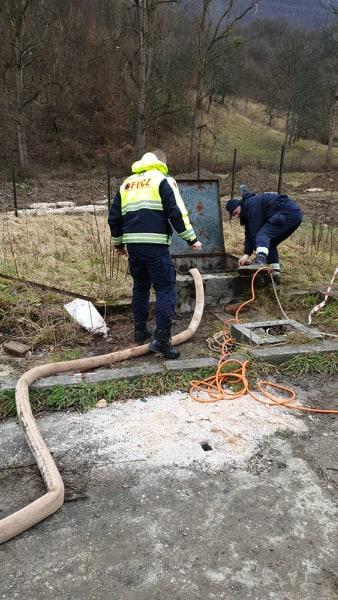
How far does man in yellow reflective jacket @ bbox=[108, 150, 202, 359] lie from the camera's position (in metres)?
4.11

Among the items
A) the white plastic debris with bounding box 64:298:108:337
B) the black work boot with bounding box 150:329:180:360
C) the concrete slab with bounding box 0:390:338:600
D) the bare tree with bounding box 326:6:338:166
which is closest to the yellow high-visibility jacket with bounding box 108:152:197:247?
the black work boot with bounding box 150:329:180:360

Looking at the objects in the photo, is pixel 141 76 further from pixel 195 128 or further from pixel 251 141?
pixel 251 141

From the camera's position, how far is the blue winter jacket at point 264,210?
18.7 ft

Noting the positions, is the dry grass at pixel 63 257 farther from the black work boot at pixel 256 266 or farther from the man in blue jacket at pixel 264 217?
the man in blue jacket at pixel 264 217

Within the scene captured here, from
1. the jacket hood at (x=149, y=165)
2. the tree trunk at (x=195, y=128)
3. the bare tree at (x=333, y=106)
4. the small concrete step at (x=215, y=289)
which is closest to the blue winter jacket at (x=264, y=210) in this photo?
the small concrete step at (x=215, y=289)

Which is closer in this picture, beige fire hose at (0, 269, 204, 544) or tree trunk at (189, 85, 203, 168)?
beige fire hose at (0, 269, 204, 544)

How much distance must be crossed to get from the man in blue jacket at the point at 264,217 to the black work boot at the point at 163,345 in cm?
170

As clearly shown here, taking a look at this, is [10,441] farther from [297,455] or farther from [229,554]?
[297,455]

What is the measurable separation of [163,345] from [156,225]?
1037mm

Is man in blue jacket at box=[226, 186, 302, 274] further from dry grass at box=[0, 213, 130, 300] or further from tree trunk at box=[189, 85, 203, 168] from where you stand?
tree trunk at box=[189, 85, 203, 168]

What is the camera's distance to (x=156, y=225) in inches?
164

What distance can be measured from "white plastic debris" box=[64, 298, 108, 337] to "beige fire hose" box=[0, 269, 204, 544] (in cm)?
66

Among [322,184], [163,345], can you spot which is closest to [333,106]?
[322,184]

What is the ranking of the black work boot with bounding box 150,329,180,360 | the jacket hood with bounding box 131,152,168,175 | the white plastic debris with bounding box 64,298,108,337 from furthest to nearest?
the white plastic debris with bounding box 64,298,108,337, the black work boot with bounding box 150,329,180,360, the jacket hood with bounding box 131,152,168,175
